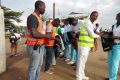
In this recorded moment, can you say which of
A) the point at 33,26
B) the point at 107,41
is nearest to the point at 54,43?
the point at 107,41

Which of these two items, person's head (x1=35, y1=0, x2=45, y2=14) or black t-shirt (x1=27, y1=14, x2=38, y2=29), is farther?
person's head (x1=35, y1=0, x2=45, y2=14)

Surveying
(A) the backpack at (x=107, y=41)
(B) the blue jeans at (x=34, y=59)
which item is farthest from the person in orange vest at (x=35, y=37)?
(A) the backpack at (x=107, y=41)

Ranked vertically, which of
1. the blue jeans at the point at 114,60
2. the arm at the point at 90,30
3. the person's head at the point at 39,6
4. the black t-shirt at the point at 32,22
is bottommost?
the blue jeans at the point at 114,60

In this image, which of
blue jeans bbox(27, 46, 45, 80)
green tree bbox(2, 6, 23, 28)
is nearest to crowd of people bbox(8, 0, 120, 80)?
blue jeans bbox(27, 46, 45, 80)

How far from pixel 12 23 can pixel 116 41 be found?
162 ft

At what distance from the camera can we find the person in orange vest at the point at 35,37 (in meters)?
6.47

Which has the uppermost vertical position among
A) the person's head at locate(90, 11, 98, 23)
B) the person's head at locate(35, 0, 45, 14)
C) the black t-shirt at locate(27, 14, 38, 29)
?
the person's head at locate(35, 0, 45, 14)

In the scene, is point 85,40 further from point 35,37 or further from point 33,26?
point 33,26

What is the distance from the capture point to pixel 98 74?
9.30 meters

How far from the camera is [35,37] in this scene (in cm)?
652

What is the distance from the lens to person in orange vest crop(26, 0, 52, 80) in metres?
6.47

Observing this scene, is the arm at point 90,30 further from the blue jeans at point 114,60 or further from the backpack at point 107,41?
the blue jeans at point 114,60

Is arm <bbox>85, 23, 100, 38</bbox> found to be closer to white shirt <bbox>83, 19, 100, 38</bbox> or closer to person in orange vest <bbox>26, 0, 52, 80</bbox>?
white shirt <bbox>83, 19, 100, 38</bbox>

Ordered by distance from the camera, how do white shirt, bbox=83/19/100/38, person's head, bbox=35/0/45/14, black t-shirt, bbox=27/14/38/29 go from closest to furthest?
black t-shirt, bbox=27/14/38/29, person's head, bbox=35/0/45/14, white shirt, bbox=83/19/100/38
